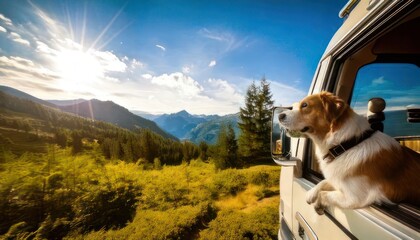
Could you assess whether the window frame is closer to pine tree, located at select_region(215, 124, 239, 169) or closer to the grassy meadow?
the grassy meadow

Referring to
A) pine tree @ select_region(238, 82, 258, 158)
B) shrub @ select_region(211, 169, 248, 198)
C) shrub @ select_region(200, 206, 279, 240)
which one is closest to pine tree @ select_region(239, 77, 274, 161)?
pine tree @ select_region(238, 82, 258, 158)

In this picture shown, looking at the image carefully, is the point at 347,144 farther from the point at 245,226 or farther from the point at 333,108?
the point at 245,226

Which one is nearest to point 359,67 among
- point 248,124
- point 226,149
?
point 226,149

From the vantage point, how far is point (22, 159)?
6012mm

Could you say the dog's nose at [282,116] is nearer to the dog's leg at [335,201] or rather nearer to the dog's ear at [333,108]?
the dog's ear at [333,108]

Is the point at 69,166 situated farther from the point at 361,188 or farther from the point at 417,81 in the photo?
the point at 417,81

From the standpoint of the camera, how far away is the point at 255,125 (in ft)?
103

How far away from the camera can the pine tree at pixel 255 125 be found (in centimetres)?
3003

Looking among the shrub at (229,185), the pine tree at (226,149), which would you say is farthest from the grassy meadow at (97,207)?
the pine tree at (226,149)

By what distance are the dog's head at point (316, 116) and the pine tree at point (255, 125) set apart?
2818 centimetres

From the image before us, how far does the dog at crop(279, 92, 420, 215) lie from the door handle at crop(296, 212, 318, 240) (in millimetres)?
241

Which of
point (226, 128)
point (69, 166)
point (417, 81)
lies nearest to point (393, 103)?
point (417, 81)

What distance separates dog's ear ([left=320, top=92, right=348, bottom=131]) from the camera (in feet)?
6.02

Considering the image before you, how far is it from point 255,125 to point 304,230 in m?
30.1
